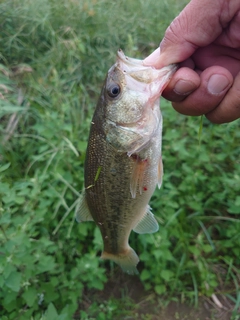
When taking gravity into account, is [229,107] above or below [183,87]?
below

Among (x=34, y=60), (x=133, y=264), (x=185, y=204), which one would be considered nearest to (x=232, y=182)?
(x=185, y=204)

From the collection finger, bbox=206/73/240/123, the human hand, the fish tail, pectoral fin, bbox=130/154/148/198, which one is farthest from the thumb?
the fish tail

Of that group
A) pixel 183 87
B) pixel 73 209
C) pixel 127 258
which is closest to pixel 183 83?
pixel 183 87

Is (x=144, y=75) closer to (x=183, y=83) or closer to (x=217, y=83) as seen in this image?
(x=183, y=83)

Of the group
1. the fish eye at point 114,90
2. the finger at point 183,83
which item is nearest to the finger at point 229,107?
the finger at point 183,83

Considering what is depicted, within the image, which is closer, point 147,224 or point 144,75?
point 144,75

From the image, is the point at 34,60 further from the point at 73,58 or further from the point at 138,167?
the point at 138,167
